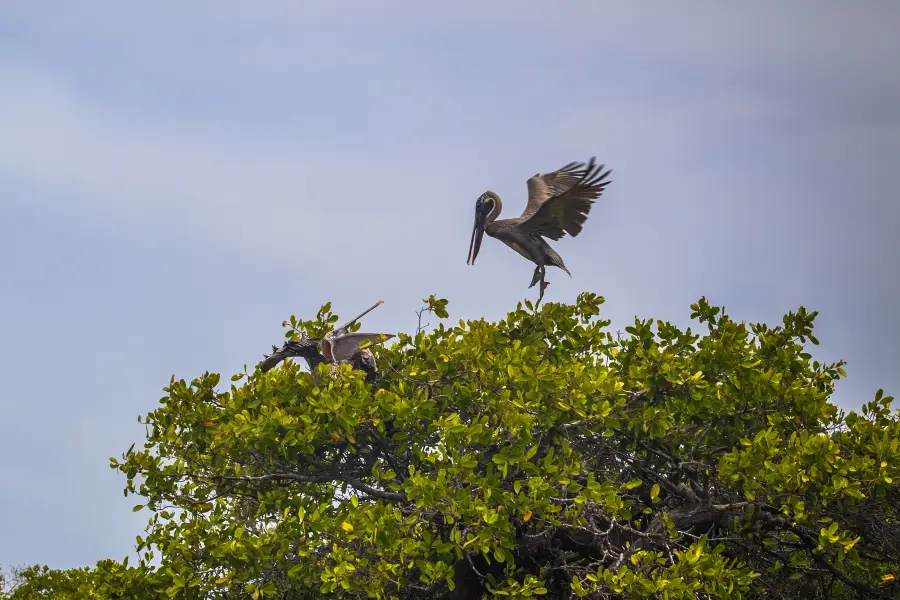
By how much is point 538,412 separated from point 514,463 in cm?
73

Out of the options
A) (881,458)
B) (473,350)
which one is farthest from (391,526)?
(881,458)

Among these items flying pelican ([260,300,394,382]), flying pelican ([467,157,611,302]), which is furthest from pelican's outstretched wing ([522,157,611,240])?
flying pelican ([260,300,394,382])

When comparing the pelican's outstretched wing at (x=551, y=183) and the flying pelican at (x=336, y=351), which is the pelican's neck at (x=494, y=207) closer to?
the pelican's outstretched wing at (x=551, y=183)

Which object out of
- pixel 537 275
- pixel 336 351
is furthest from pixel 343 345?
→ pixel 537 275

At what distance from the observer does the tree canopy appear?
10016 mm

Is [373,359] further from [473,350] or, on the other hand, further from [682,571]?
[682,571]

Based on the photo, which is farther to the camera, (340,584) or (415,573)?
(415,573)

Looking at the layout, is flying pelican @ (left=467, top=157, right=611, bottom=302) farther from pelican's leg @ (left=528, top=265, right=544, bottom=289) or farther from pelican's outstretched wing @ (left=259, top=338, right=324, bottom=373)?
pelican's outstretched wing @ (left=259, top=338, right=324, bottom=373)

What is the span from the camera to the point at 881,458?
10742mm

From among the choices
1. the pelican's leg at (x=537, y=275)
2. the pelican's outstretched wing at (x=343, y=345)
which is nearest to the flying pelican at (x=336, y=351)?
the pelican's outstretched wing at (x=343, y=345)

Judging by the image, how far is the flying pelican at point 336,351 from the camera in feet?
38.8

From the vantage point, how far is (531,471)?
33.1ft

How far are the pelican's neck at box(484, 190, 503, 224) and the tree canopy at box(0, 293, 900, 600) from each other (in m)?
2.12

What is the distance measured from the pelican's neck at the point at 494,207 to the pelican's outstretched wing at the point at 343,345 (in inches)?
116
